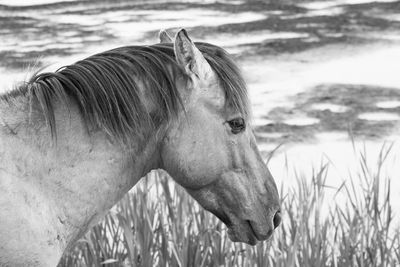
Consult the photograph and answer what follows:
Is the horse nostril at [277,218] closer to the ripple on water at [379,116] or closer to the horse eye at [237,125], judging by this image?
the horse eye at [237,125]

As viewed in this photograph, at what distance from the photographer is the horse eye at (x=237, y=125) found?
127 inches

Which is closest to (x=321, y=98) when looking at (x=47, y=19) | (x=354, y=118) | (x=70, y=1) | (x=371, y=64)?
(x=354, y=118)

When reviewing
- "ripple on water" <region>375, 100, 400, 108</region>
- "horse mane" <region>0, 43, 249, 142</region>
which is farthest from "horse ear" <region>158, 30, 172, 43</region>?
"ripple on water" <region>375, 100, 400, 108</region>

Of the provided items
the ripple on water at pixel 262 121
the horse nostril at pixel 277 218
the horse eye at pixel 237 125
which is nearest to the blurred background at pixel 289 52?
the ripple on water at pixel 262 121

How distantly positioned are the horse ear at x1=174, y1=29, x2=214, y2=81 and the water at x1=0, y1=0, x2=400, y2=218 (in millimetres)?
3019

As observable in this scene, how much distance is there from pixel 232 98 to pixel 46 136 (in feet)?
1.96

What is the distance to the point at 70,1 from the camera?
1209cm

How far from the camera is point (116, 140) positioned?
10.1 feet

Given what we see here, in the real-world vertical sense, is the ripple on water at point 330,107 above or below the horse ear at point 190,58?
below

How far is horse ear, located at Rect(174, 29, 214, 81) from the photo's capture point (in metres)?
3.06

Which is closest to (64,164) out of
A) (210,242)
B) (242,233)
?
(242,233)

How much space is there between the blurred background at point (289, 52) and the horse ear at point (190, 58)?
2731mm

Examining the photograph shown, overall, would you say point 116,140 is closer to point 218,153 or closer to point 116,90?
point 116,90

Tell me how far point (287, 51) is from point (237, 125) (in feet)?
20.5
